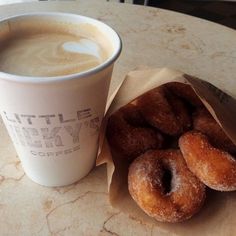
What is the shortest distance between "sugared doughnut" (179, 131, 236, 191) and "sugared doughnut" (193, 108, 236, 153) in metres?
0.03

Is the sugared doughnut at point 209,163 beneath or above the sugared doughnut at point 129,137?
above

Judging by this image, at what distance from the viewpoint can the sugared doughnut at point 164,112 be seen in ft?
1.85

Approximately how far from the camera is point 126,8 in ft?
3.40

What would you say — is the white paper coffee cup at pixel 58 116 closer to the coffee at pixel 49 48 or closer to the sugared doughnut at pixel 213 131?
the coffee at pixel 49 48

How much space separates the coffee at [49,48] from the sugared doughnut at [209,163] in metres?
0.17

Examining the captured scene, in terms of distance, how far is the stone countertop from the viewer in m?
0.50

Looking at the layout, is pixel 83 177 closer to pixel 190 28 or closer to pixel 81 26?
pixel 81 26

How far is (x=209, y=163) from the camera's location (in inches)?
19.3

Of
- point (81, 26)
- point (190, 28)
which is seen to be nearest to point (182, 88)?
point (81, 26)

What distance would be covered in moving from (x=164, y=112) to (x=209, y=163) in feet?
0.37

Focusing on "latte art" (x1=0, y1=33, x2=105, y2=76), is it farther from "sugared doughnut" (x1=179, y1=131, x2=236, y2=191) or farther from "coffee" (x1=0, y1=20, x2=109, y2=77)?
"sugared doughnut" (x1=179, y1=131, x2=236, y2=191)

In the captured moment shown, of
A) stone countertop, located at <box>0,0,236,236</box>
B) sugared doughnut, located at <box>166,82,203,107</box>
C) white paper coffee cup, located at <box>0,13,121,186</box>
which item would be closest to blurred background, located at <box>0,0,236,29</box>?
stone countertop, located at <box>0,0,236,236</box>

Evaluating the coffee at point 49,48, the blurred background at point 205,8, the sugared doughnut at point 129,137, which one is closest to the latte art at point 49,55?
the coffee at point 49,48

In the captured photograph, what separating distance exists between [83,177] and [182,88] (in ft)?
0.71
